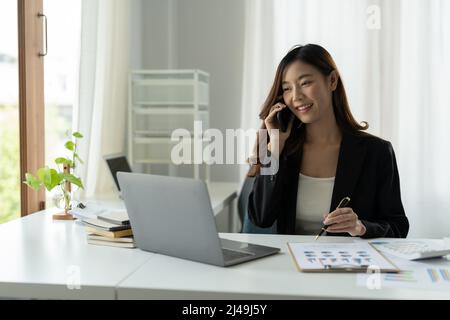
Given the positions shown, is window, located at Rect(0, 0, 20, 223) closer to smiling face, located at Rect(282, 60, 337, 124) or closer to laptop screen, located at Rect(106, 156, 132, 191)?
laptop screen, located at Rect(106, 156, 132, 191)

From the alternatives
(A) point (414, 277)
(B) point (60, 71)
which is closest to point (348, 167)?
(A) point (414, 277)

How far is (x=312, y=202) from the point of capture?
1.98 m

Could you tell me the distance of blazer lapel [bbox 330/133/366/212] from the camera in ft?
6.33

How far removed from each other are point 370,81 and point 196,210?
2.11 metres

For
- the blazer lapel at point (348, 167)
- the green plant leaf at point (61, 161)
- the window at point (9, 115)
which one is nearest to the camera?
the blazer lapel at point (348, 167)

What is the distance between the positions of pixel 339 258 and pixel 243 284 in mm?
315

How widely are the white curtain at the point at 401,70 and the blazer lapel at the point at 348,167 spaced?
122 cm

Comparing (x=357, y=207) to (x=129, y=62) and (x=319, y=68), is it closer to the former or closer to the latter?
(x=319, y=68)

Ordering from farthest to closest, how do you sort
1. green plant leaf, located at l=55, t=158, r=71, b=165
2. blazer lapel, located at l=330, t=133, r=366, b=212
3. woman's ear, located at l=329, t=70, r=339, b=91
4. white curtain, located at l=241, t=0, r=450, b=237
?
white curtain, located at l=241, t=0, r=450, b=237 < green plant leaf, located at l=55, t=158, r=71, b=165 < woman's ear, located at l=329, t=70, r=339, b=91 < blazer lapel, located at l=330, t=133, r=366, b=212

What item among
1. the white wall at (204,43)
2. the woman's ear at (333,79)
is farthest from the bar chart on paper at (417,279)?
the white wall at (204,43)

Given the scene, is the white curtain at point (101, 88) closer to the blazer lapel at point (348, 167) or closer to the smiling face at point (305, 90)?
the smiling face at point (305, 90)

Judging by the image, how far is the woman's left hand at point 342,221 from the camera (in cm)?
152

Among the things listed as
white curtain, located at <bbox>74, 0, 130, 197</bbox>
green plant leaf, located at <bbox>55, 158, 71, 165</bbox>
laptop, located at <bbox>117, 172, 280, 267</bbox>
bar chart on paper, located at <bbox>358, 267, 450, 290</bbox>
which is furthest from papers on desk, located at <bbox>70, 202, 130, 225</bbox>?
white curtain, located at <bbox>74, 0, 130, 197</bbox>
